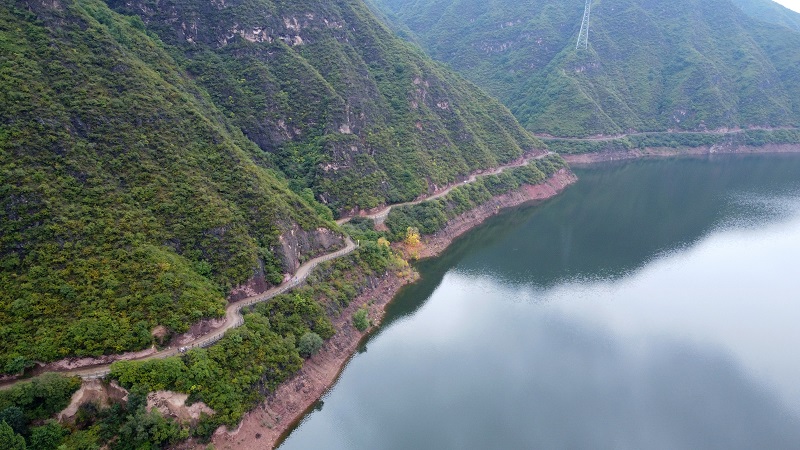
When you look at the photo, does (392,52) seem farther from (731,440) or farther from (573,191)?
(731,440)

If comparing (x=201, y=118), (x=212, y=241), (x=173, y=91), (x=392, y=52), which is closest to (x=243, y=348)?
(x=212, y=241)

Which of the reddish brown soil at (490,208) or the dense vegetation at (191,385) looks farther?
the reddish brown soil at (490,208)

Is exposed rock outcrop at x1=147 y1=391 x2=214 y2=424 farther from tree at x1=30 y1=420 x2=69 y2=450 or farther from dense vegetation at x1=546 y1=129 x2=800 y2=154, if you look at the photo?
dense vegetation at x1=546 y1=129 x2=800 y2=154

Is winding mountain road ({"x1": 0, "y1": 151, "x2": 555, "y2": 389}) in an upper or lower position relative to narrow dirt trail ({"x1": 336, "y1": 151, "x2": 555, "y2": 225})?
upper

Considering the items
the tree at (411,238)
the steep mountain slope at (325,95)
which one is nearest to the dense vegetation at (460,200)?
the tree at (411,238)

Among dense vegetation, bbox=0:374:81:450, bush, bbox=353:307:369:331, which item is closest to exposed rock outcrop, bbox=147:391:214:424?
dense vegetation, bbox=0:374:81:450

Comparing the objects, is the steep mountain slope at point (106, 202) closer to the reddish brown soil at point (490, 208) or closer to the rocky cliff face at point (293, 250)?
the rocky cliff face at point (293, 250)

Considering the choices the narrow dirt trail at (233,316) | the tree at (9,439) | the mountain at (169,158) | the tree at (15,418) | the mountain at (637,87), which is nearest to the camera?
the tree at (9,439)
